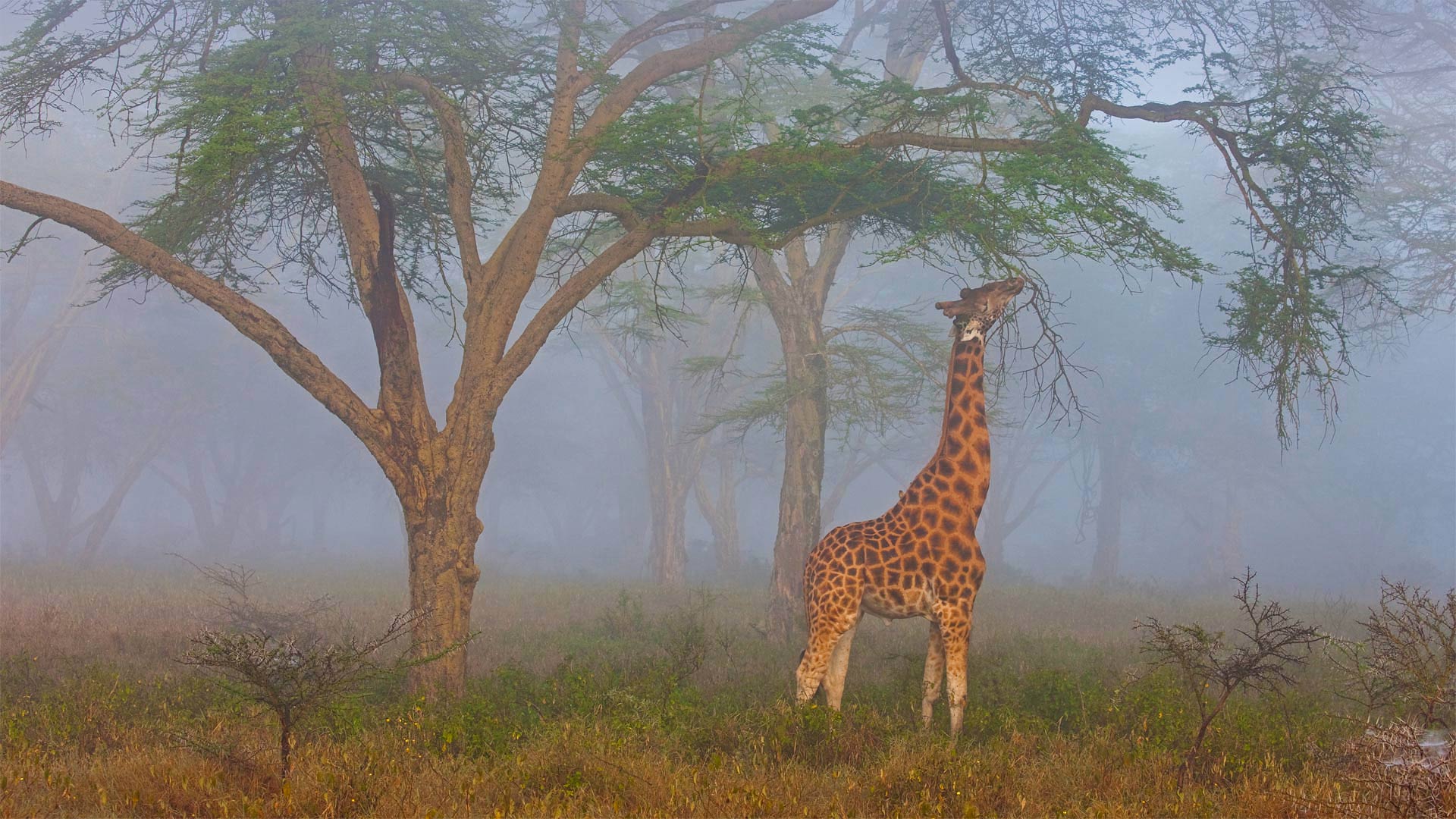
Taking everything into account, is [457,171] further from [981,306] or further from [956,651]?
[956,651]

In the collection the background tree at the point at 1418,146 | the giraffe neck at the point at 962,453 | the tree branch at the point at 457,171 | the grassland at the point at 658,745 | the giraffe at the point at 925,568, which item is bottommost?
the grassland at the point at 658,745

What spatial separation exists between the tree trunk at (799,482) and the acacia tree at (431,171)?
4393 millimetres

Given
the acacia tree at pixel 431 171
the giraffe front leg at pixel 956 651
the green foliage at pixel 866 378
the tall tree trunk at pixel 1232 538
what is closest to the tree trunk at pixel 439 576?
the acacia tree at pixel 431 171

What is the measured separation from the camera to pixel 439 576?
29.2ft

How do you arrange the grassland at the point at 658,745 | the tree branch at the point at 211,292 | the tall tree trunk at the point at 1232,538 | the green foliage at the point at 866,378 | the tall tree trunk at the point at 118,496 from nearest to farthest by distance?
1. the grassland at the point at 658,745
2. the tree branch at the point at 211,292
3. the green foliage at the point at 866,378
4. the tall tree trunk at the point at 118,496
5. the tall tree trunk at the point at 1232,538

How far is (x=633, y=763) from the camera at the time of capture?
576cm

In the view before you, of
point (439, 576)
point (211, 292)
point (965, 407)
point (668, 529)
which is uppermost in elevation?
point (211, 292)

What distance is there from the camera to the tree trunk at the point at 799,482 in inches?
579

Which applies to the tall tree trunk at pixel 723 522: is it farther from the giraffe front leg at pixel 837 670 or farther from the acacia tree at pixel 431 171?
the giraffe front leg at pixel 837 670

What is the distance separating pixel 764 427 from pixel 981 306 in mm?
20929

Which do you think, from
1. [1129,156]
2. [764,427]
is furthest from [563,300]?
[764,427]

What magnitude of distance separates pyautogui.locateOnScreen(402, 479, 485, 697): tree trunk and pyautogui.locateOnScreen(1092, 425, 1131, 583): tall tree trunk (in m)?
25.1

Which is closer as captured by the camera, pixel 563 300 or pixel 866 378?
pixel 563 300

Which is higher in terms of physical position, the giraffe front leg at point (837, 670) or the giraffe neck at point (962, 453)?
the giraffe neck at point (962, 453)
